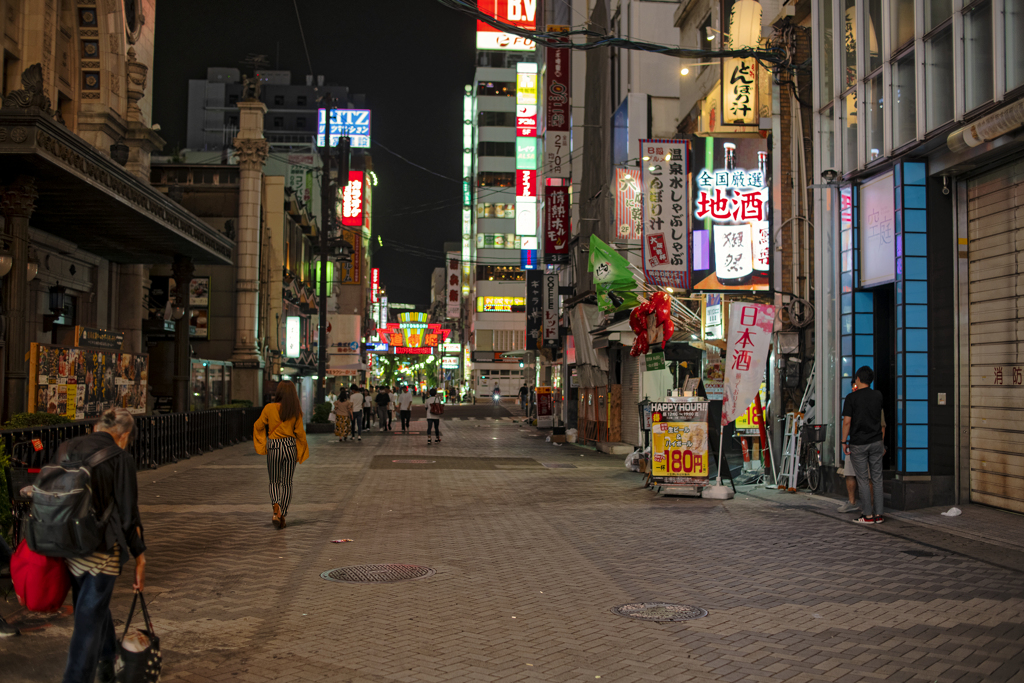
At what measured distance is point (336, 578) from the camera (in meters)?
8.03

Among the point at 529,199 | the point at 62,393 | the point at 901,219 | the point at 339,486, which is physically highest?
the point at 529,199

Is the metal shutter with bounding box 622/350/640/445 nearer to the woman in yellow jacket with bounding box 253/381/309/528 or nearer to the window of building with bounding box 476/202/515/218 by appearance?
the woman in yellow jacket with bounding box 253/381/309/528

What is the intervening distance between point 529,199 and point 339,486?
3811 centimetres

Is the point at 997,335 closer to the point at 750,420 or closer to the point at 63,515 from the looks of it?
the point at 750,420

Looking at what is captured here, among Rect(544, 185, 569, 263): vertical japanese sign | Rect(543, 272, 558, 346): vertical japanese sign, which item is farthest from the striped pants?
Rect(543, 272, 558, 346): vertical japanese sign

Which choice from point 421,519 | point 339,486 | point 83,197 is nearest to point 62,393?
point 83,197

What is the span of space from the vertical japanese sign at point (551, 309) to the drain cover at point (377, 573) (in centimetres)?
2624

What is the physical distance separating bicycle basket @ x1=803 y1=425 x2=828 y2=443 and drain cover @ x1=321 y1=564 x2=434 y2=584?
747cm

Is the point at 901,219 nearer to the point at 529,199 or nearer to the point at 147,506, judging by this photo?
the point at 147,506

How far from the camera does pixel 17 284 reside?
579 inches

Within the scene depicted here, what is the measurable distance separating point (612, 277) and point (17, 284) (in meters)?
10.9

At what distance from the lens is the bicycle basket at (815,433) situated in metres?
13.4

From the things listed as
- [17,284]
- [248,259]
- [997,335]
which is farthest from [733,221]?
[248,259]

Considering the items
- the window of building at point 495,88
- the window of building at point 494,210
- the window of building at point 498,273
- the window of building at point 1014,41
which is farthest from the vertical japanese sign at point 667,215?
the window of building at point 495,88
